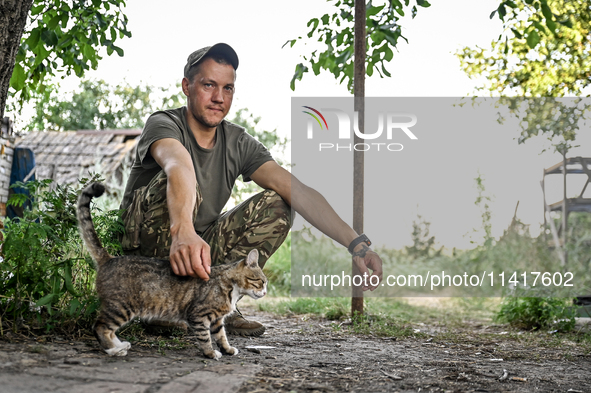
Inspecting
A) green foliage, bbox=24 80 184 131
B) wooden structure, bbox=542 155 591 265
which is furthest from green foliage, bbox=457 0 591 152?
green foliage, bbox=24 80 184 131

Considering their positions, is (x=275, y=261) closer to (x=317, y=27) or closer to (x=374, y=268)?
(x=317, y=27)

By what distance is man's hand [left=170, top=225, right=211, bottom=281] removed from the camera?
2.63 meters

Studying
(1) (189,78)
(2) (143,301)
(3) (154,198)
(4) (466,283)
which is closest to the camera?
(2) (143,301)

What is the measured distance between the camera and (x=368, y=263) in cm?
335

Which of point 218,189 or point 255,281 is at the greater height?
point 218,189

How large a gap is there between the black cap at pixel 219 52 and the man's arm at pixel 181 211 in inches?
31.6

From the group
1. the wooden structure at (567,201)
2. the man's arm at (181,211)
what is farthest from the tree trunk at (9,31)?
the wooden structure at (567,201)

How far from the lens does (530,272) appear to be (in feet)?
22.4

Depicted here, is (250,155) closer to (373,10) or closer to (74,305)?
(74,305)

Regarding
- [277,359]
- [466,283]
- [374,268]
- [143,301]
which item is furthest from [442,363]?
[466,283]

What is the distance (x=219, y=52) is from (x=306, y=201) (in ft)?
3.97

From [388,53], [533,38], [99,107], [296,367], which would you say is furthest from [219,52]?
[99,107]

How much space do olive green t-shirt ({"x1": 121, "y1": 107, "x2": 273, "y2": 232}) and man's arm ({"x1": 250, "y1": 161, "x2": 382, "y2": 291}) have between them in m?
0.11

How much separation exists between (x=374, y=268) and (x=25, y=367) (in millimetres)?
1987
